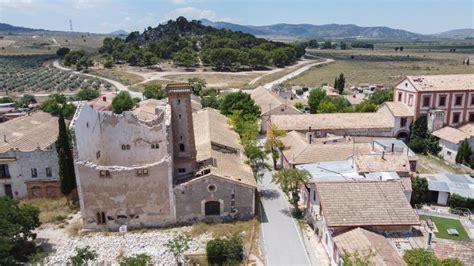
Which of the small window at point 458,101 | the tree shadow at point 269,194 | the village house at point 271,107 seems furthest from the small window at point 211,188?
the small window at point 458,101

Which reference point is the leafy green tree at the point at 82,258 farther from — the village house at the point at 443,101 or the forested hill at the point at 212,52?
the forested hill at the point at 212,52

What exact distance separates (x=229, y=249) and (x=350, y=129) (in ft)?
111

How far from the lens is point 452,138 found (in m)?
54.2

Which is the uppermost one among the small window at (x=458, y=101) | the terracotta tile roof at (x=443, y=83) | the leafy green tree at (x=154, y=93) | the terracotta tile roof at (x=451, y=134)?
the terracotta tile roof at (x=443, y=83)

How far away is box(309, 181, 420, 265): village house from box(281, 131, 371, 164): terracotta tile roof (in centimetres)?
1062

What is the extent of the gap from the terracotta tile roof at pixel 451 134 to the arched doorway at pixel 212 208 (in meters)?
35.0

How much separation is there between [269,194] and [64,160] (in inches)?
843

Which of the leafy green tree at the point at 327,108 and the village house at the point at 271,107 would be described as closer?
the village house at the point at 271,107

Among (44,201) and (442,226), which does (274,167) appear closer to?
(442,226)

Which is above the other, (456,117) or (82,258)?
(456,117)

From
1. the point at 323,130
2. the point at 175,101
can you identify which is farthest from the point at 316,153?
the point at 175,101

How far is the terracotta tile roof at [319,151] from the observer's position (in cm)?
4556

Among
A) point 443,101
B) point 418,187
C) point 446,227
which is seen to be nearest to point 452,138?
point 443,101

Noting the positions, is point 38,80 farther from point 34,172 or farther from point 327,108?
point 327,108
